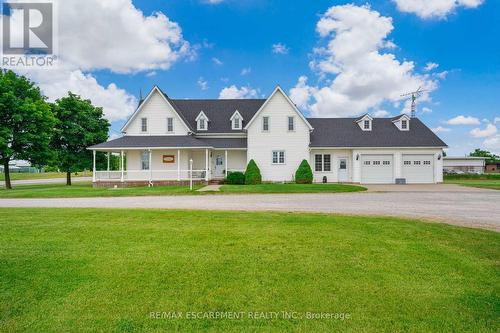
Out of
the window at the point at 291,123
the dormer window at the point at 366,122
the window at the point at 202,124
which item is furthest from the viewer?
the dormer window at the point at 366,122

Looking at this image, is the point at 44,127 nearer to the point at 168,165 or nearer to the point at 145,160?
the point at 145,160

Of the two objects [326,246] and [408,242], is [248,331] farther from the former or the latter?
[408,242]

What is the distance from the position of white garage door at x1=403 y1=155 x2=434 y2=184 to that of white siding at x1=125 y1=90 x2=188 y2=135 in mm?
22221

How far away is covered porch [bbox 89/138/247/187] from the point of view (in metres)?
27.3

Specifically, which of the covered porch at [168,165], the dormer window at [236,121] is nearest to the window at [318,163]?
the covered porch at [168,165]

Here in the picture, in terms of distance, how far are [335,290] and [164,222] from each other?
6159 mm

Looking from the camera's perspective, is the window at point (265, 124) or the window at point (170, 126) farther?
the window at point (170, 126)

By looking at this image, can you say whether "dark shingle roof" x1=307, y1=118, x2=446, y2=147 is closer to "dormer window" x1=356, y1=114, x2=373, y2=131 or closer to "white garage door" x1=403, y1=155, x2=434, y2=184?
"dormer window" x1=356, y1=114, x2=373, y2=131

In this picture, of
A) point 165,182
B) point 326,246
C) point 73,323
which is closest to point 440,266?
point 326,246

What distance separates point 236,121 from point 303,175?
31.3 ft

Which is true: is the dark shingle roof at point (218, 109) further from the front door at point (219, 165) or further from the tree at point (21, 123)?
the tree at point (21, 123)

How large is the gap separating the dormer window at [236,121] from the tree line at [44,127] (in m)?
14.7

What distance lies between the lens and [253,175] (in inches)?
1073

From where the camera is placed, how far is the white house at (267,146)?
28.7m
